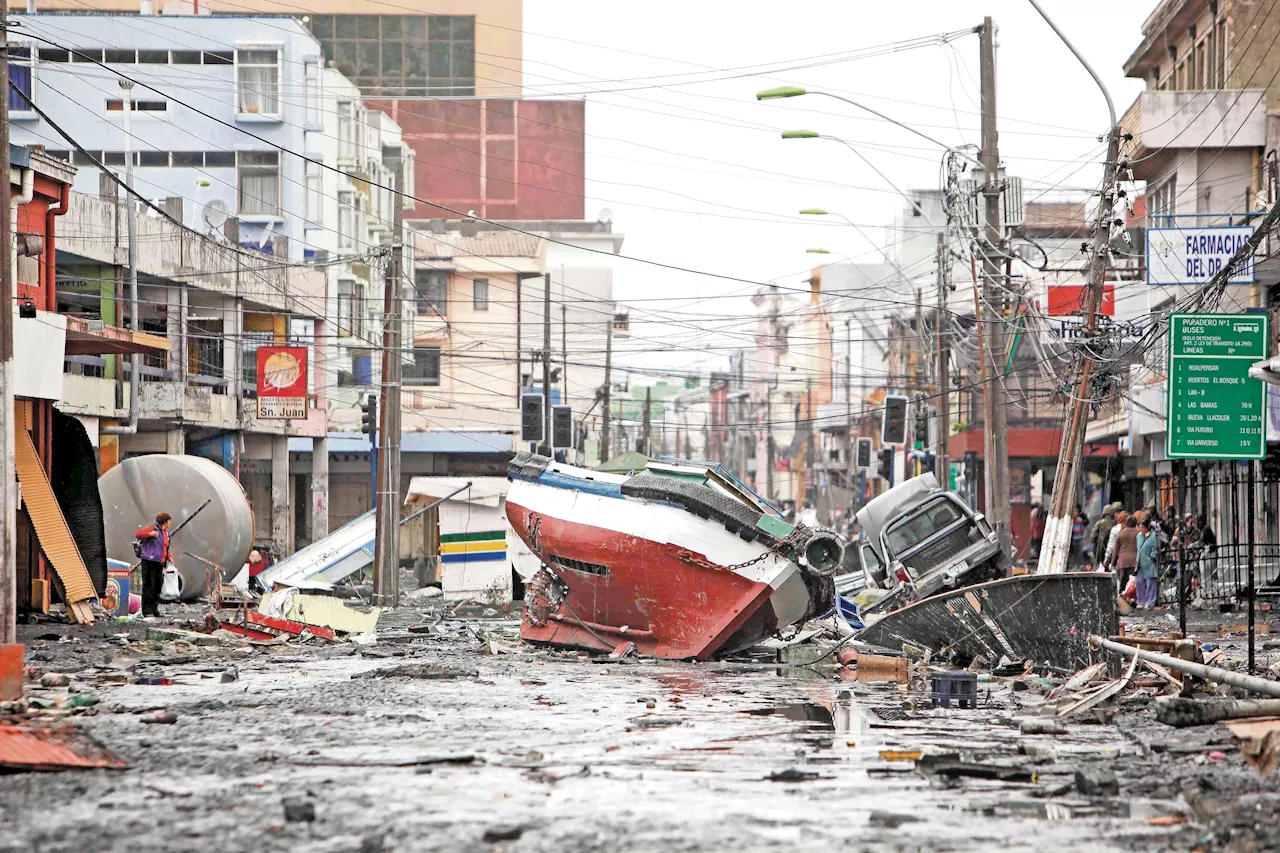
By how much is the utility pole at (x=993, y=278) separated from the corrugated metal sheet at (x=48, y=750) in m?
17.2

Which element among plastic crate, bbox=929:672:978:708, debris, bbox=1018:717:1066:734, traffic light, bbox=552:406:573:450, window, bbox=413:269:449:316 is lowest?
plastic crate, bbox=929:672:978:708

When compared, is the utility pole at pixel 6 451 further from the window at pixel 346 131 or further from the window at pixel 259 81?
the window at pixel 346 131

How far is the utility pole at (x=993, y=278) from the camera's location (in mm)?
25031

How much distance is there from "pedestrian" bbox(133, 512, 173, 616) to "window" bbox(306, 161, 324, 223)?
3229 cm

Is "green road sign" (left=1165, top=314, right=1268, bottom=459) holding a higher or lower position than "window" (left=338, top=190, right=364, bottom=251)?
lower

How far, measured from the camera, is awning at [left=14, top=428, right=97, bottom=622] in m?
21.2

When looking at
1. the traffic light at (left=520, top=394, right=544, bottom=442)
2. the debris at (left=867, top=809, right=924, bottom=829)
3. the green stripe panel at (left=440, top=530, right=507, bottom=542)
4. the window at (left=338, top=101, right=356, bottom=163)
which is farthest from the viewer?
the window at (left=338, top=101, right=356, bottom=163)

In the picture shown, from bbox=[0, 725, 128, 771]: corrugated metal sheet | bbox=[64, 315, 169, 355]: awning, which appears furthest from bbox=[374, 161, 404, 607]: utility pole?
bbox=[0, 725, 128, 771]: corrugated metal sheet

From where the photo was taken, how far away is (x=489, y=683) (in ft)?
53.0

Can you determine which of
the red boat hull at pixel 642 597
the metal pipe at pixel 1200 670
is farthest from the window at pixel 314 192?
the metal pipe at pixel 1200 670

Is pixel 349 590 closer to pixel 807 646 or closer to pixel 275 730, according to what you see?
pixel 807 646

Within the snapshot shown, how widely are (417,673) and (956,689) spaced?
218 inches

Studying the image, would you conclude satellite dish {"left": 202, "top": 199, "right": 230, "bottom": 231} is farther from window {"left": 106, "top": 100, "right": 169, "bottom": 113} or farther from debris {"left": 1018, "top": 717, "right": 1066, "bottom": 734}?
debris {"left": 1018, "top": 717, "right": 1066, "bottom": 734}

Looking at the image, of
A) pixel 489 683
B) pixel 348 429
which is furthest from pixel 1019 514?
pixel 489 683
